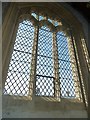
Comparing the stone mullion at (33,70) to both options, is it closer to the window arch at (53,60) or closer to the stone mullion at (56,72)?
the window arch at (53,60)

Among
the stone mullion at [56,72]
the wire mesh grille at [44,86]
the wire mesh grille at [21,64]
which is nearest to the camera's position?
the wire mesh grille at [21,64]

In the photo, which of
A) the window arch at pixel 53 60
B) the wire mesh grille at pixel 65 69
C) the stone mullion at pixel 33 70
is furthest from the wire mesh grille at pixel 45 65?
the wire mesh grille at pixel 65 69

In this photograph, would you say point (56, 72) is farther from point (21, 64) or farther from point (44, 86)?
point (21, 64)

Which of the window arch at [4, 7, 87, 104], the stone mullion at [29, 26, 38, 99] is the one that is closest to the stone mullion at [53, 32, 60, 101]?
the window arch at [4, 7, 87, 104]

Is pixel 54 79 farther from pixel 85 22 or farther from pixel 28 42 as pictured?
pixel 85 22

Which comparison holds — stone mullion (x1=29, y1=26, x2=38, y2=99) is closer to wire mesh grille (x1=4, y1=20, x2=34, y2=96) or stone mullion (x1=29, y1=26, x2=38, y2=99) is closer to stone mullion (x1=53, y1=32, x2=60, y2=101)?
wire mesh grille (x1=4, y1=20, x2=34, y2=96)

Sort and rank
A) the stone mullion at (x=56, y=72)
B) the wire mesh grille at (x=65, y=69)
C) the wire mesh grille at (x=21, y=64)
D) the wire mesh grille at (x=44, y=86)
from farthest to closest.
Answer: the wire mesh grille at (x=65, y=69) < the stone mullion at (x=56, y=72) < the wire mesh grille at (x=44, y=86) < the wire mesh grille at (x=21, y=64)

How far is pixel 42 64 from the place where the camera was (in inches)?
130

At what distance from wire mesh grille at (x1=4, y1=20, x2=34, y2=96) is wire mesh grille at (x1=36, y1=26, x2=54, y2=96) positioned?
0.72ft

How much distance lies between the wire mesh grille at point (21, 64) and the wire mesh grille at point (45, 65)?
0.72 feet

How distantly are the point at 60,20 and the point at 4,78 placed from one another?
2.53 m

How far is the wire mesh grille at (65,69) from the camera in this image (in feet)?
10.6

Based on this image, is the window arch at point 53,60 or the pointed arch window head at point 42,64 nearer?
the pointed arch window head at point 42,64

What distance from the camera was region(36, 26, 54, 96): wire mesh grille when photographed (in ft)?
9.81
